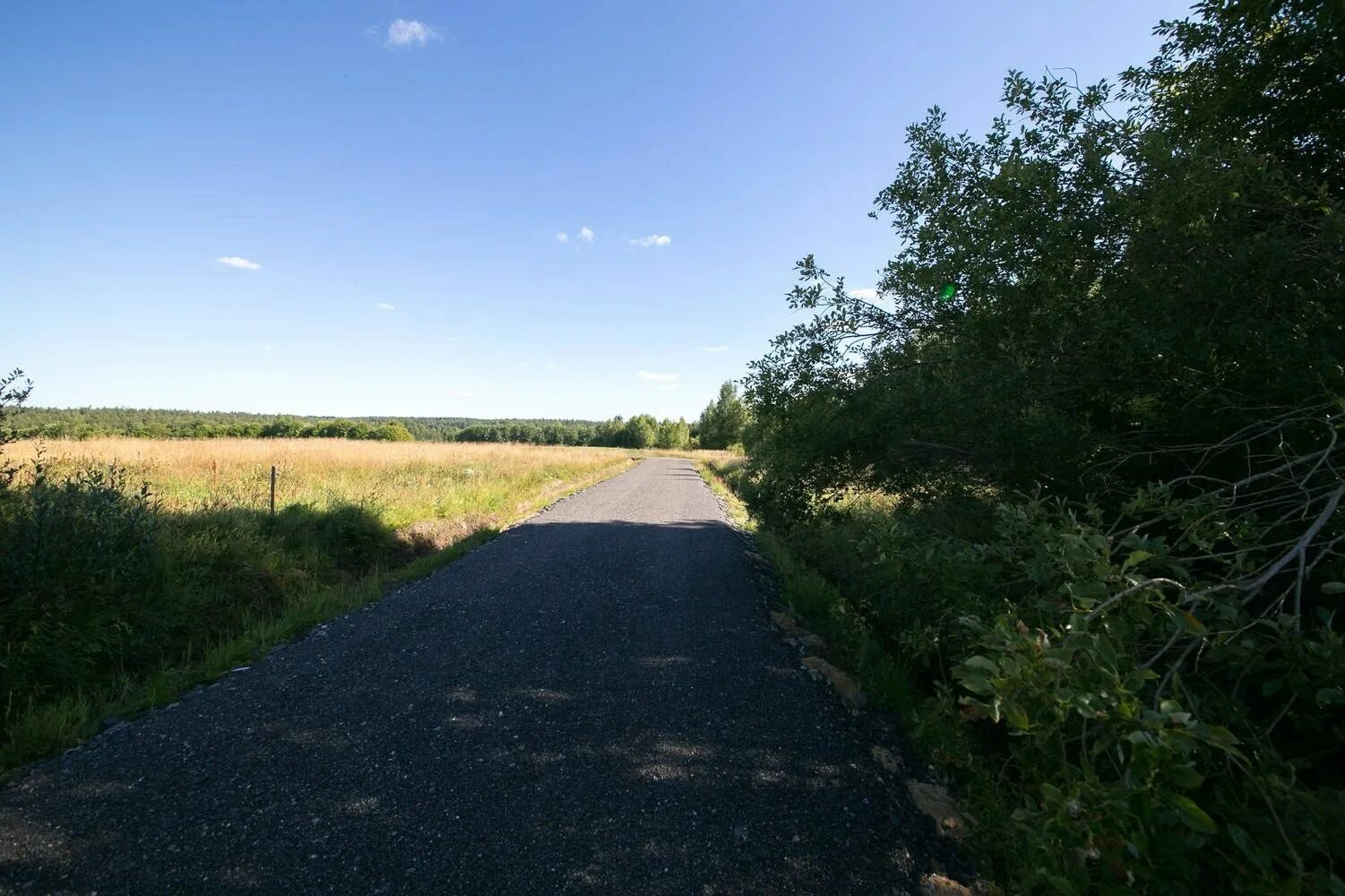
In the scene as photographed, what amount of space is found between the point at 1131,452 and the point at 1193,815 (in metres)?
4.10

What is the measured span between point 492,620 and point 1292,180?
7939 mm

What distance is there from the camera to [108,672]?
14.8 ft

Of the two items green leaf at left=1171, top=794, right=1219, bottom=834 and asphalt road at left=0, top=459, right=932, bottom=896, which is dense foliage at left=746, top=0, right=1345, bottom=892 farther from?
asphalt road at left=0, top=459, right=932, bottom=896

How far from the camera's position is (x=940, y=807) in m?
3.33

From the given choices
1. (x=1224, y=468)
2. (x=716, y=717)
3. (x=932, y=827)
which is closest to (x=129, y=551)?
(x=716, y=717)

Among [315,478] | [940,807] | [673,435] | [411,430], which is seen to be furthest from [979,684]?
[411,430]

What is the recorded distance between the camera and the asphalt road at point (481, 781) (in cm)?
259

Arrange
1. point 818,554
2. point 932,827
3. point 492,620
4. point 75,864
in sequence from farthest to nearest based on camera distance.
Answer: point 818,554 → point 492,620 → point 932,827 → point 75,864

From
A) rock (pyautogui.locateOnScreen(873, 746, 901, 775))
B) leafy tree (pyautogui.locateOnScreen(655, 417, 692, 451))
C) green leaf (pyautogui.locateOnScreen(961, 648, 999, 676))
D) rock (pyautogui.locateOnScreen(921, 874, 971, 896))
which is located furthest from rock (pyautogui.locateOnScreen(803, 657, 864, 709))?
leafy tree (pyautogui.locateOnScreen(655, 417, 692, 451))

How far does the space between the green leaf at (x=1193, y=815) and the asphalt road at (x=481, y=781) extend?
6.29ft

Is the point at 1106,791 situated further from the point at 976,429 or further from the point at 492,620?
the point at 492,620

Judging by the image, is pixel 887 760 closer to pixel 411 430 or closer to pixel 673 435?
pixel 673 435

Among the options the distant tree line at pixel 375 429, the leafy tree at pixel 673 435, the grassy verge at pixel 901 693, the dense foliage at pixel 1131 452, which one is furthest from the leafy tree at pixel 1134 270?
the leafy tree at pixel 673 435

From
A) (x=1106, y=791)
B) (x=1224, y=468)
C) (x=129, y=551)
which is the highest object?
(x=1224, y=468)
